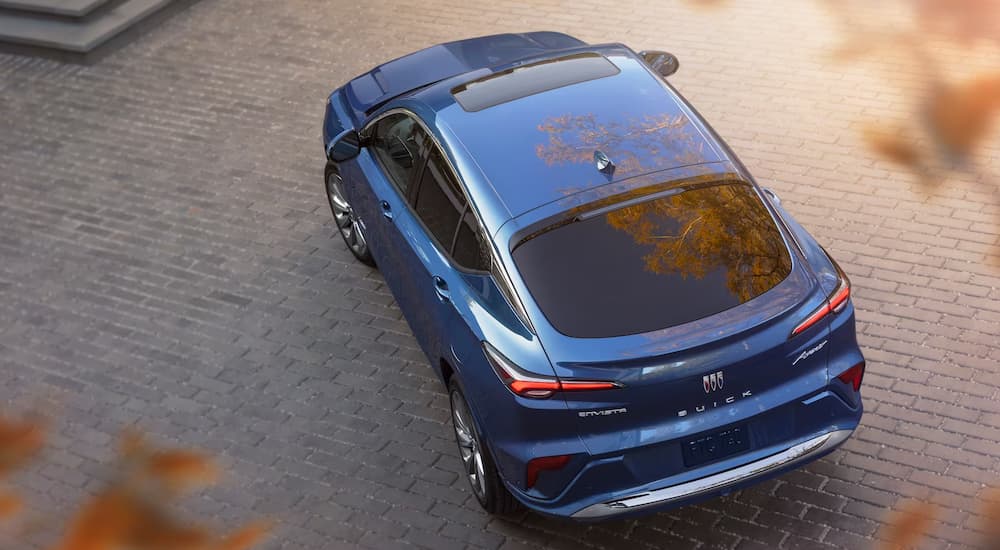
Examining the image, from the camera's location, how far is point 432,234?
6555mm

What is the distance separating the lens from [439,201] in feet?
21.4

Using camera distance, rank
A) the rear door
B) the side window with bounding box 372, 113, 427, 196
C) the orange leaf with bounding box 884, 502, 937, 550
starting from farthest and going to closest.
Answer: the side window with bounding box 372, 113, 427, 196 → the rear door → the orange leaf with bounding box 884, 502, 937, 550

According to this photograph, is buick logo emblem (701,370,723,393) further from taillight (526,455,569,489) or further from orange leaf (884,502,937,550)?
orange leaf (884,502,937,550)

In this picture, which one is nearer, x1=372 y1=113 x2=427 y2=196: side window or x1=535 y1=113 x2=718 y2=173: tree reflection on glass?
x1=535 y1=113 x2=718 y2=173: tree reflection on glass

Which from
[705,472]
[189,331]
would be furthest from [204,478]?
[705,472]

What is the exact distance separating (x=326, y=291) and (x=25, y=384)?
6.70ft

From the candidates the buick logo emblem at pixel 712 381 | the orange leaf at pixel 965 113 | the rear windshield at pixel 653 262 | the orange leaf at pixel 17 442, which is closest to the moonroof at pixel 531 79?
the rear windshield at pixel 653 262

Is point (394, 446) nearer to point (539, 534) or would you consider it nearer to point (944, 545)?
point (539, 534)

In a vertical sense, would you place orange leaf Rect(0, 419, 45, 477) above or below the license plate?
below

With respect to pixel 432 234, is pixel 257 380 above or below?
below

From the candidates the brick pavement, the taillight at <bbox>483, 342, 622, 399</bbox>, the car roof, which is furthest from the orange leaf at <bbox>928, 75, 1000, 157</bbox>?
the taillight at <bbox>483, 342, 622, 399</bbox>

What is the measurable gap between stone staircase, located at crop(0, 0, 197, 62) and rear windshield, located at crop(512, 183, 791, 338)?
815cm

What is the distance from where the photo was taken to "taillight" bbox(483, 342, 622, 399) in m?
5.30

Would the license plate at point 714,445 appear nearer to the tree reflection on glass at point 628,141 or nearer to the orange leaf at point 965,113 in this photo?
the tree reflection on glass at point 628,141
